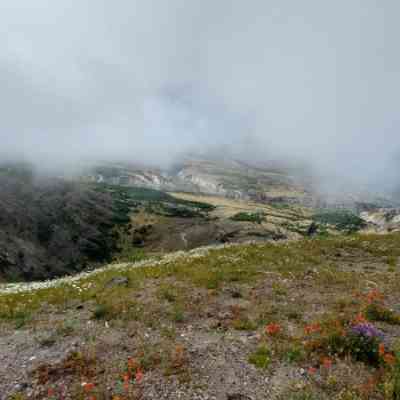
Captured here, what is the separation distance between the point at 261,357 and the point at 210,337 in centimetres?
206

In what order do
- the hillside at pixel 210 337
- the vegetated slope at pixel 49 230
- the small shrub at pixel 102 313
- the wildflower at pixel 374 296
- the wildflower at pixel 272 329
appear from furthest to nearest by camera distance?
the vegetated slope at pixel 49 230 → the wildflower at pixel 374 296 → the small shrub at pixel 102 313 → the wildflower at pixel 272 329 → the hillside at pixel 210 337

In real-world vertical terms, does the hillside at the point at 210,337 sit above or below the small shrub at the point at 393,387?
below

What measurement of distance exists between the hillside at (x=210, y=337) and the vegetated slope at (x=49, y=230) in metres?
58.3

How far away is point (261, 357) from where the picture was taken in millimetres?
8375

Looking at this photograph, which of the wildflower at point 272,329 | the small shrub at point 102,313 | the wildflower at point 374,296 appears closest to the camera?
the wildflower at point 272,329

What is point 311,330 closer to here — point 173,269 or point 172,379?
point 172,379

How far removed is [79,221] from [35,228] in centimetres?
2499

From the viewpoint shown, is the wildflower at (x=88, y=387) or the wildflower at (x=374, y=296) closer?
the wildflower at (x=88, y=387)

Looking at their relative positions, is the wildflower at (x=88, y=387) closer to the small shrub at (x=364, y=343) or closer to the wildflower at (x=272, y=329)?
the wildflower at (x=272, y=329)

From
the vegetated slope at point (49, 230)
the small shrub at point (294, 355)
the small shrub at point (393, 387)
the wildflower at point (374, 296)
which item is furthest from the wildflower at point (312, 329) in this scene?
the vegetated slope at point (49, 230)

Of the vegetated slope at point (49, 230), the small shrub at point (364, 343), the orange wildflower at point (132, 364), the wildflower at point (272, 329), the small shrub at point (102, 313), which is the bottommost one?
the vegetated slope at point (49, 230)

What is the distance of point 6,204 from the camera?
94.4 meters

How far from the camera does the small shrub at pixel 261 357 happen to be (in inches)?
320

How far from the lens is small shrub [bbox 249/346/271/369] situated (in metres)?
8.12
